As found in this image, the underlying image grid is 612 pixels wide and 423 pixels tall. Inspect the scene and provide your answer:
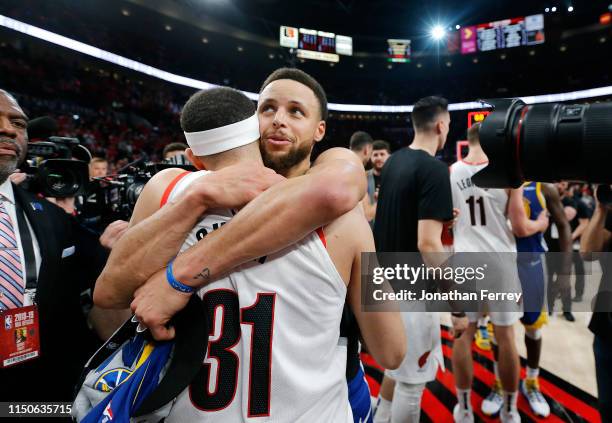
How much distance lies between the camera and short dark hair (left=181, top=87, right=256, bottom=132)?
1.05m

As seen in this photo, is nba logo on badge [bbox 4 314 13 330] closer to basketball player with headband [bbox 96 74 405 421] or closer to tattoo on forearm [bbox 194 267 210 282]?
basketball player with headband [bbox 96 74 405 421]

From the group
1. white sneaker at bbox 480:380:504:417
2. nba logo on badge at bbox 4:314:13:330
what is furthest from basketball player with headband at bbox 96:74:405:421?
white sneaker at bbox 480:380:504:417

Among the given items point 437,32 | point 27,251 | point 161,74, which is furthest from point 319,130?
point 437,32

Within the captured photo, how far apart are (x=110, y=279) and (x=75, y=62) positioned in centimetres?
1643

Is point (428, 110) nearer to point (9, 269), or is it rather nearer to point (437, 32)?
point (9, 269)

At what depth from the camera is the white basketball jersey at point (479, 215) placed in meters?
2.54

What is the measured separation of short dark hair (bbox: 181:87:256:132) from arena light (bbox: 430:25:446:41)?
62.4ft

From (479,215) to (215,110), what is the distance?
86.8 inches

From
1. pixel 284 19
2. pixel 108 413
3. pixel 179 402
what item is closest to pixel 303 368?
pixel 179 402

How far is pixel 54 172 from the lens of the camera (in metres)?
1.50

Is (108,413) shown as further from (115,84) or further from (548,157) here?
(115,84)

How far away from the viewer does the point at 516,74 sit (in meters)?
18.8

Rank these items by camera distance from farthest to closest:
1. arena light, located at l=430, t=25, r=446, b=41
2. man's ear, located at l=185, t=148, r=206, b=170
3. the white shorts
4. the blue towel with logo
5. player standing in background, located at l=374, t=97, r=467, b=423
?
arena light, located at l=430, t=25, r=446, b=41
the white shorts
player standing in background, located at l=374, t=97, r=467, b=423
man's ear, located at l=185, t=148, r=206, b=170
the blue towel with logo

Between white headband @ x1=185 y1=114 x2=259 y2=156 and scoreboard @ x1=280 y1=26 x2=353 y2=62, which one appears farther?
scoreboard @ x1=280 y1=26 x2=353 y2=62
